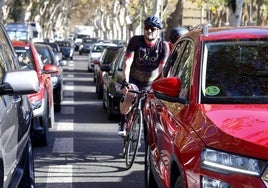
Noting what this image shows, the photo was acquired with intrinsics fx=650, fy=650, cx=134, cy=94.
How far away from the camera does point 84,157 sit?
9250 mm

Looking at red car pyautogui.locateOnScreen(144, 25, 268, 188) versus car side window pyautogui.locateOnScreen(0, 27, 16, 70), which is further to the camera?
car side window pyautogui.locateOnScreen(0, 27, 16, 70)

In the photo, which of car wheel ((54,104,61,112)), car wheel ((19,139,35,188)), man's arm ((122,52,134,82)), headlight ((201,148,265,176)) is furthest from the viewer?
car wheel ((54,104,61,112))

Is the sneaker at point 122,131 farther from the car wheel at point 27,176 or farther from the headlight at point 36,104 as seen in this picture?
the car wheel at point 27,176

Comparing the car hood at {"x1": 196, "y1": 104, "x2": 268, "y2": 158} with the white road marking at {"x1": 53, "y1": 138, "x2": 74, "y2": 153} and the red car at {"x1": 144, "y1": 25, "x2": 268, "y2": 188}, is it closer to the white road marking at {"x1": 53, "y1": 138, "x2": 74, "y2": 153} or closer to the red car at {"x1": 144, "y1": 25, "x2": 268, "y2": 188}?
the red car at {"x1": 144, "y1": 25, "x2": 268, "y2": 188}

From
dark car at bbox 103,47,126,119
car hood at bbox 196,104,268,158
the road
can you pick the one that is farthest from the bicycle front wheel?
dark car at bbox 103,47,126,119

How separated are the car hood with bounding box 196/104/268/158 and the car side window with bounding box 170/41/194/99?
49cm

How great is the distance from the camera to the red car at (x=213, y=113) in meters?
3.93

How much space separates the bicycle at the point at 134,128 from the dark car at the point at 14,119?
2072 mm

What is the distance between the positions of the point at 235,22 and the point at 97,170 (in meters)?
14.2

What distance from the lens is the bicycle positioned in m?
7.97

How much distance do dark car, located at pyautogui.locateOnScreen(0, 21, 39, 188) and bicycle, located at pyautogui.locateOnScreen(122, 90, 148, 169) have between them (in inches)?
81.6

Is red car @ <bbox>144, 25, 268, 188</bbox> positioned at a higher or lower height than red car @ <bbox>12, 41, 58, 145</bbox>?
higher

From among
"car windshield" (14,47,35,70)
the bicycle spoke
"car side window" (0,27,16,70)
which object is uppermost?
"car side window" (0,27,16,70)

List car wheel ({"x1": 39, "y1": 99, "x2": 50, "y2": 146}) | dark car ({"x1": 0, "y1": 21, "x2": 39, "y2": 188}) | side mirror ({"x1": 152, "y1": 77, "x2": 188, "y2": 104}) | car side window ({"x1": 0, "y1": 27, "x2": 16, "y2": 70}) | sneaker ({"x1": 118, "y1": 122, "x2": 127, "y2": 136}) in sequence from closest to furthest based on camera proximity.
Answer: dark car ({"x1": 0, "y1": 21, "x2": 39, "y2": 188}) < side mirror ({"x1": 152, "y1": 77, "x2": 188, "y2": 104}) < car side window ({"x1": 0, "y1": 27, "x2": 16, "y2": 70}) < sneaker ({"x1": 118, "y1": 122, "x2": 127, "y2": 136}) < car wheel ({"x1": 39, "y1": 99, "x2": 50, "y2": 146})
